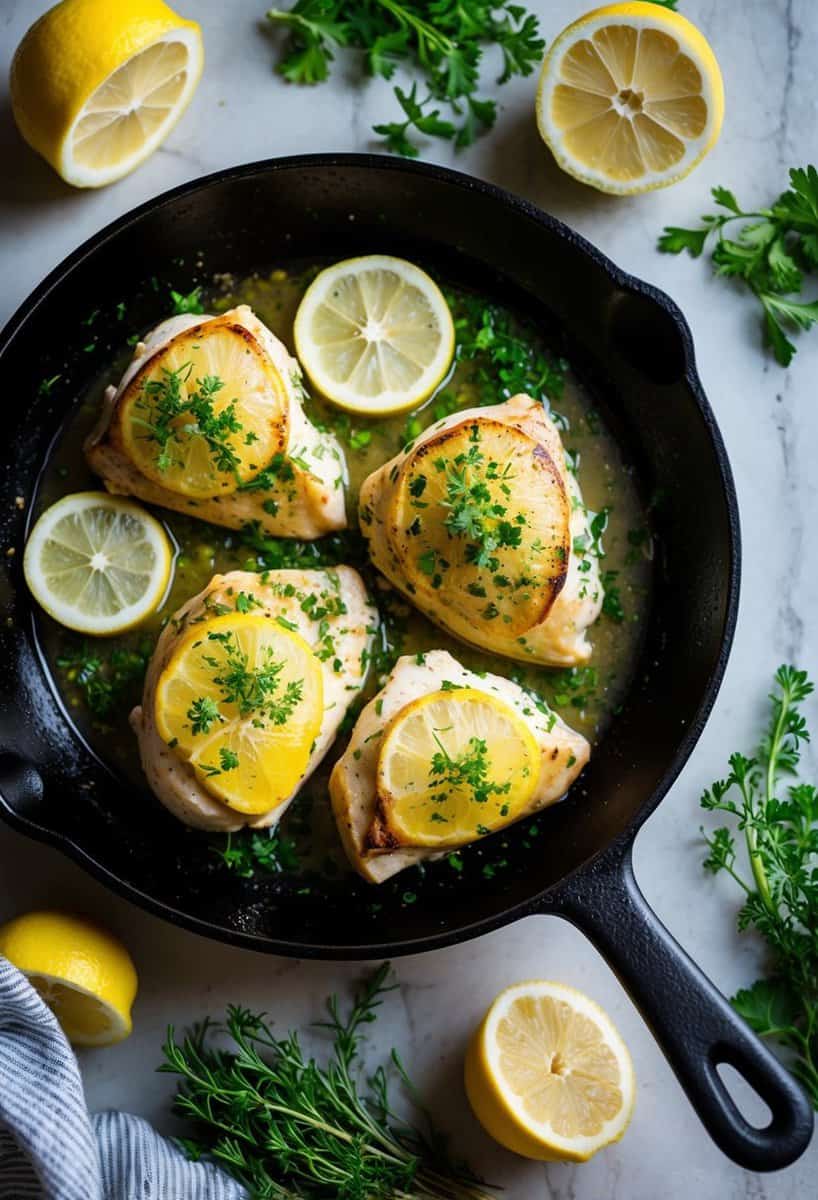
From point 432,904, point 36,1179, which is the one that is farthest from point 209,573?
point 36,1179

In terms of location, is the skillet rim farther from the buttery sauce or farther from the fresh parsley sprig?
the buttery sauce

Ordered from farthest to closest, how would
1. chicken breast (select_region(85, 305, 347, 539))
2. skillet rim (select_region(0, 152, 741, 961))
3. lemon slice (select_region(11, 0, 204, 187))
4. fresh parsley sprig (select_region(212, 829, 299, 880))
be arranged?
fresh parsley sprig (select_region(212, 829, 299, 880)), chicken breast (select_region(85, 305, 347, 539)), lemon slice (select_region(11, 0, 204, 187)), skillet rim (select_region(0, 152, 741, 961))

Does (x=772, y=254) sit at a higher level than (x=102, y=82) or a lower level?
higher

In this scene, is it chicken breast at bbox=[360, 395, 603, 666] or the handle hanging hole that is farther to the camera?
the handle hanging hole

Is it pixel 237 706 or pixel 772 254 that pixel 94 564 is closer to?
pixel 237 706

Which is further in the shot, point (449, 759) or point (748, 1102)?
point (748, 1102)

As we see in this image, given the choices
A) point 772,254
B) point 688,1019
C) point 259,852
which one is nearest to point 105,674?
point 259,852

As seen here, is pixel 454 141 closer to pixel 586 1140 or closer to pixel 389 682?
pixel 389 682

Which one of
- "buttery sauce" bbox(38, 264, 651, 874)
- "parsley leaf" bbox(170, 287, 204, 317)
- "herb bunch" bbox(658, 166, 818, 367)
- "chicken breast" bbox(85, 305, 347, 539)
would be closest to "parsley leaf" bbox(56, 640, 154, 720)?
"buttery sauce" bbox(38, 264, 651, 874)
